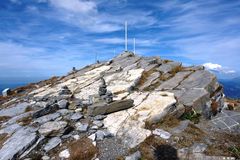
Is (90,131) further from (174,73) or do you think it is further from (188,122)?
(174,73)

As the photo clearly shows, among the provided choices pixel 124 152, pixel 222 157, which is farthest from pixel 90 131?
pixel 222 157

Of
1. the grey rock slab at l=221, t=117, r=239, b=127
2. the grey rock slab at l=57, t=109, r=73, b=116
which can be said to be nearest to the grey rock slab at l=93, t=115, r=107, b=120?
the grey rock slab at l=57, t=109, r=73, b=116

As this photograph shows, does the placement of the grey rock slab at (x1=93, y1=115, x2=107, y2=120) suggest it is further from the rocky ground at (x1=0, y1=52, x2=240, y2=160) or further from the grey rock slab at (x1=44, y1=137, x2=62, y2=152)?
the grey rock slab at (x1=44, y1=137, x2=62, y2=152)

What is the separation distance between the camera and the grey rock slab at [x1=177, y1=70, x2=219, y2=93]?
71.2 feet

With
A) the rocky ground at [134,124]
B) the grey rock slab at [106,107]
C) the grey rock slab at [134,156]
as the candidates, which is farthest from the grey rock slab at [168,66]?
the grey rock slab at [134,156]

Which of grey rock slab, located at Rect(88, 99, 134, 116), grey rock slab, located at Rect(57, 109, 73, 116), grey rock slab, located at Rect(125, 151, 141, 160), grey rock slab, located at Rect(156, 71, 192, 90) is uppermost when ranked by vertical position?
grey rock slab, located at Rect(156, 71, 192, 90)

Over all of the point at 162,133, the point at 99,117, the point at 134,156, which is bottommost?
the point at 134,156

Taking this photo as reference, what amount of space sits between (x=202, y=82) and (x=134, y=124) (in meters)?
9.98

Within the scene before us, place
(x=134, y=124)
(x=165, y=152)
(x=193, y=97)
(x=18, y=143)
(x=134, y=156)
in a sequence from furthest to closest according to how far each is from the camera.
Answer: (x=193, y=97)
(x=134, y=124)
(x=18, y=143)
(x=165, y=152)
(x=134, y=156)

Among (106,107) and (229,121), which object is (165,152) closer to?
(106,107)

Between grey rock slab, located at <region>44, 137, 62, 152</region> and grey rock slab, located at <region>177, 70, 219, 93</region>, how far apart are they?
1283 cm

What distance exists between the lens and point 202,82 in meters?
22.4

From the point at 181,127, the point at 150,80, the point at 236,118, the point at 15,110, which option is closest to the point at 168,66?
the point at 150,80

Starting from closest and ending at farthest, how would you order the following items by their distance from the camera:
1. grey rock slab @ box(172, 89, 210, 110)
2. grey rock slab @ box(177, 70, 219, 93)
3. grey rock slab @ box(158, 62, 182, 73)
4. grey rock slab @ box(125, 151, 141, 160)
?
grey rock slab @ box(125, 151, 141, 160)
grey rock slab @ box(172, 89, 210, 110)
grey rock slab @ box(177, 70, 219, 93)
grey rock slab @ box(158, 62, 182, 73)
